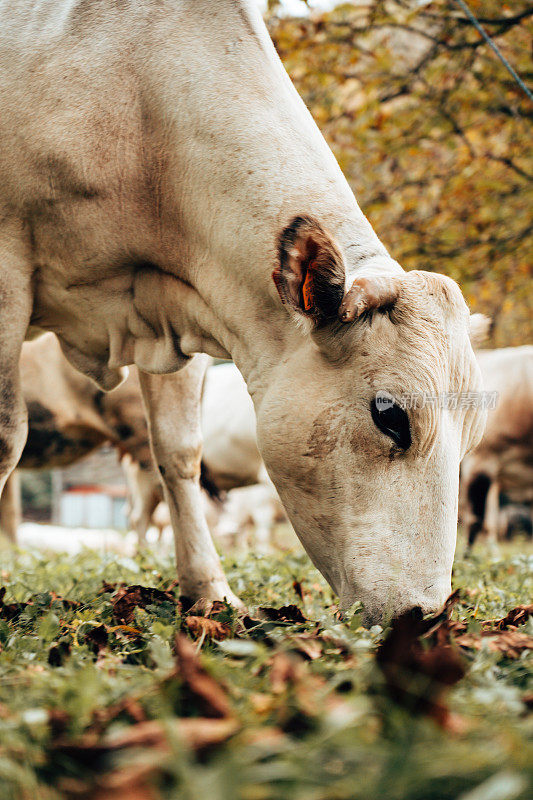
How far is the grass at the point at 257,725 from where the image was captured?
102 cm

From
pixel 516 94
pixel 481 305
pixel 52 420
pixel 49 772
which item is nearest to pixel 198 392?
pixel 49 772

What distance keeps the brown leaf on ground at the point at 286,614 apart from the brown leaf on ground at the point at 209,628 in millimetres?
337

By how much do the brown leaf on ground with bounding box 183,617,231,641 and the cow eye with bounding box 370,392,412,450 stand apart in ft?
2.51

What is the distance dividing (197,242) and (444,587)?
148 centimetres

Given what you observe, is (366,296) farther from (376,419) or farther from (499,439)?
(499,439)

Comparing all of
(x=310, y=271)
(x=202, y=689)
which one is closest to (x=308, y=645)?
(x=202, y=689)

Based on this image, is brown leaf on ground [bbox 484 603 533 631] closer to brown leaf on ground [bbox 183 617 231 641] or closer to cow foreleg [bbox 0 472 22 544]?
brown leaf on ground [bbox 183 617 231 641]

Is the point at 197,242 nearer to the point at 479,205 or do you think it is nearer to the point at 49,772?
the point at 49,772

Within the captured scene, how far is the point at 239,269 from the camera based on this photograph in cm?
274

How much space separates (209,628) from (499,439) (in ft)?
29.4

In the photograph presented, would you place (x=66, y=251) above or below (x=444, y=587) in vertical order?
above

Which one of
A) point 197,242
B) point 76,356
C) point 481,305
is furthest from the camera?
point 481,305

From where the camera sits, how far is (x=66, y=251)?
2.87m

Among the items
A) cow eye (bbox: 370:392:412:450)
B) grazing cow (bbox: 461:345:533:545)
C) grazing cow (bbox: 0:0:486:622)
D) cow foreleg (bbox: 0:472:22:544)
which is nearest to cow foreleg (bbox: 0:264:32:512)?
grazing cow (bbox: 0:0:486:622)
